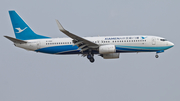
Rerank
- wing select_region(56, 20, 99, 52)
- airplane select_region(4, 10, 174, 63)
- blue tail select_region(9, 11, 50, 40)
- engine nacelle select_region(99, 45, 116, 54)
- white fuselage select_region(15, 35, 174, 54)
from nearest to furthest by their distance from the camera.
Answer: wing select_region(56, 20, 99, 52), engine nacelle select_region(99, 45, 116, 54), airplane select_region(4, 10, 174, 63), white fuselage select_region(15, 35, 174, 54), blue tail select_region(9, 11, 50, 40)

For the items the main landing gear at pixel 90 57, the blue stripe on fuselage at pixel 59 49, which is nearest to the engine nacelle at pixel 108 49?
the main landing gear at pixel 90 57

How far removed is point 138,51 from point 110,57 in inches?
213

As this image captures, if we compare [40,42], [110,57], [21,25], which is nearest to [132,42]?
[110,57]

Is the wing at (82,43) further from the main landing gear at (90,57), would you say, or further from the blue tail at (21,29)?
the blue tail at (21,29)

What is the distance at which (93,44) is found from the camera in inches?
2074

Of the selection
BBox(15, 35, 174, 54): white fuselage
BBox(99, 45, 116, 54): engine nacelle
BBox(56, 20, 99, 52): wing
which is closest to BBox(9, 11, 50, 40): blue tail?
BBox(15, 35, 174, 54): white fuselage

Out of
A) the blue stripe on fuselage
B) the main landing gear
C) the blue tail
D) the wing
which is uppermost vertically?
the blue tail

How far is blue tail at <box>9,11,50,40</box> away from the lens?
5694 cm

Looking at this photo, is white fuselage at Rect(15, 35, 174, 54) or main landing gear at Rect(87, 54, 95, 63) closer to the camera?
white fuselage at Rect(15, 35, 174, 54)

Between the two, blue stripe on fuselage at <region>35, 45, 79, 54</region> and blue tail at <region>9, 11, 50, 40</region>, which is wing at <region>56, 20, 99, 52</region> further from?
blue tail at <region>9, 11, 50, 40</region>

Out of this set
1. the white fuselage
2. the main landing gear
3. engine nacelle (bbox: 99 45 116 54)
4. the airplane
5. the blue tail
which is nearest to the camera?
engine nacelle (bbox: 99 45 116 54)

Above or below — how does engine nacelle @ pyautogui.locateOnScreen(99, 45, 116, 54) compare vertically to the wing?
below

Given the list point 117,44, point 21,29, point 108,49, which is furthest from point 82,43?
point 21,29

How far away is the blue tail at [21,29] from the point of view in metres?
56.9
